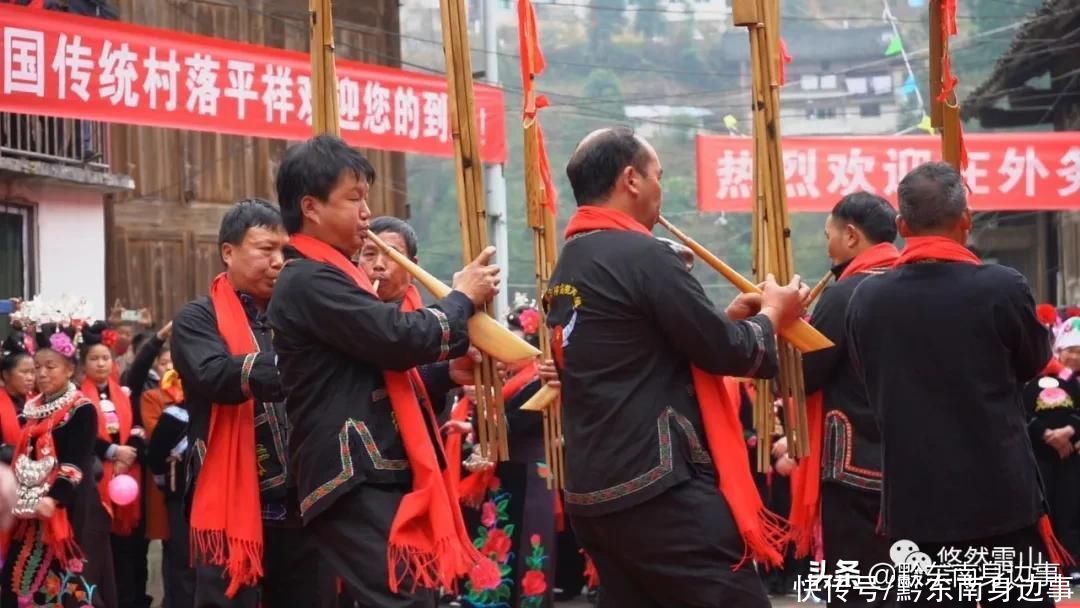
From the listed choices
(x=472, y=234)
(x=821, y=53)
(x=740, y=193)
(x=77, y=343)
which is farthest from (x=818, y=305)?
(x=821, y=53)

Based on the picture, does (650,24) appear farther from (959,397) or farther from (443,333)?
(443,333)

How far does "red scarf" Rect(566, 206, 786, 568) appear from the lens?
4.43 m

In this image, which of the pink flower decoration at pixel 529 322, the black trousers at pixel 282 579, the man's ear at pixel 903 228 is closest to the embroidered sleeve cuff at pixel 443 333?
the black trousers at pixel 282 579

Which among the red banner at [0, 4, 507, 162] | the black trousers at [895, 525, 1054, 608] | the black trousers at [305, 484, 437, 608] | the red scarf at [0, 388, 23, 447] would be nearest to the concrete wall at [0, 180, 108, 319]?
the red banner at [0, 4, 507, 162]

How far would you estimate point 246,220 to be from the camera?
5.92 metres

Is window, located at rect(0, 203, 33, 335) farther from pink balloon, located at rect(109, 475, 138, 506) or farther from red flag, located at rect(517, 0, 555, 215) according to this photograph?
red flag, located at rect(517, 0, 555, 215)

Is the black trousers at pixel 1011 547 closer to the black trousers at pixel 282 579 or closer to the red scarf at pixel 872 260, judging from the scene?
the red scarf at pixel 872 260

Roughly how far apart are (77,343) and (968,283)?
5897mm

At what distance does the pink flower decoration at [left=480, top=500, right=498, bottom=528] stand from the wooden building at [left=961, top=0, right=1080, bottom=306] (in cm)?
1025

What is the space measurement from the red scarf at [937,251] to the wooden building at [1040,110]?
1268 cm

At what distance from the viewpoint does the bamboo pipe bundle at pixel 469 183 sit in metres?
4.95

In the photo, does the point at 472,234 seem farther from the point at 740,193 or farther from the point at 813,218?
the point at 813,218

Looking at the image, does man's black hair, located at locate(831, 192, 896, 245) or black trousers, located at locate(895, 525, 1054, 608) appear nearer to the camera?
black trousers, located at locate(895, 525, 1054, 608)

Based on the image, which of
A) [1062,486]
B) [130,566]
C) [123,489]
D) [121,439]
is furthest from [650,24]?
[123,489]
